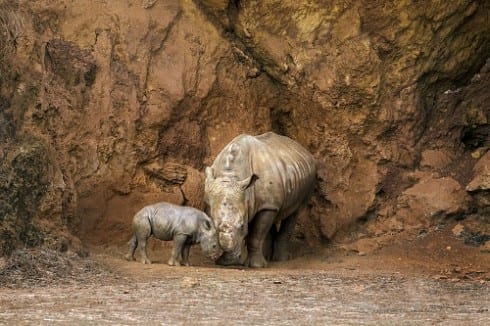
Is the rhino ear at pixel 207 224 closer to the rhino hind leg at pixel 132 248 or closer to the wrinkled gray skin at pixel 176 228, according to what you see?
the wrinkled gray skin at pixel 176 228

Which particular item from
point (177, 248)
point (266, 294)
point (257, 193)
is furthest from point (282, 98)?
point (266, 294)

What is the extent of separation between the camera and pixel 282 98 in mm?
15500

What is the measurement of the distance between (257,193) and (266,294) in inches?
141

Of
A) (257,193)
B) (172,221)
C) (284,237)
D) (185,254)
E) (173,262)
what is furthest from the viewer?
(284,237)

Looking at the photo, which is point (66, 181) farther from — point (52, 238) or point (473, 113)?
point (473, 113)

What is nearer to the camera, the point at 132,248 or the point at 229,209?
the point at 132,248

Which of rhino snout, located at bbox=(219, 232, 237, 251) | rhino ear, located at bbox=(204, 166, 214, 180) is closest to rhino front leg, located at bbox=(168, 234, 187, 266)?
rhino snout, located at bbox=(219, 232, 237, 251)

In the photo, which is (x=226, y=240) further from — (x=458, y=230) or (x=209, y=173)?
(x=458, y=230)

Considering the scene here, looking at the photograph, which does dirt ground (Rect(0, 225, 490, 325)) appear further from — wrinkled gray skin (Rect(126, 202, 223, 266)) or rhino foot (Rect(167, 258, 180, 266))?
wrinkled gray skin (Rect(126, 202, 223, 266))

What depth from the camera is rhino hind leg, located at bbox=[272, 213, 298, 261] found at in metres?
14.6

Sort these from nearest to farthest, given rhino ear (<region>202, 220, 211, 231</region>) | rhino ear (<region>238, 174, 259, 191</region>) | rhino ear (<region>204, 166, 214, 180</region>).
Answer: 1. rhino ear (<region>202, 220, 211, 231</region>)
2. rhino ear (<region>238, 174, 259, 191</region>)
3. rhino ear (<region>204, 166, 214, 180</region>)

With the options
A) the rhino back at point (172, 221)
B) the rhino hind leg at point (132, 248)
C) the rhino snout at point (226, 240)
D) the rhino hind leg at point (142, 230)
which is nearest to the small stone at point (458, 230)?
the rhino snout at point (226, 240)

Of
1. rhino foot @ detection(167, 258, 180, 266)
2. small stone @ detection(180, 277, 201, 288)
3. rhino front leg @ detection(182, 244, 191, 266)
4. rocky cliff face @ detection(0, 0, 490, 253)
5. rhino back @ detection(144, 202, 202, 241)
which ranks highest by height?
rocky cliff face @ detection(0, 0, 490, 253)

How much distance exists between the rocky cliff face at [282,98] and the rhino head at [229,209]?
142 centimetres
